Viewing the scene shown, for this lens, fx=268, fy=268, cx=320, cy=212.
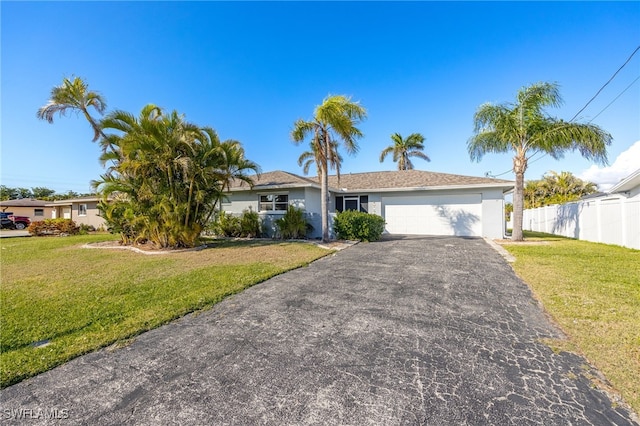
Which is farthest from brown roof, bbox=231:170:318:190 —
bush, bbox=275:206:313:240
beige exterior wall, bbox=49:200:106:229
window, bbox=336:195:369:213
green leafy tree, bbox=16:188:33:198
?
green leafy tree, bbox=16:188:33:198

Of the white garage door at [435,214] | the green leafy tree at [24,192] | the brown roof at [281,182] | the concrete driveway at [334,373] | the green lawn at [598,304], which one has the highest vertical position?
the green leafy tree at [24,192]

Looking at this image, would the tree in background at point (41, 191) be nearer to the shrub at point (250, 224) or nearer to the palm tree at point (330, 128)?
the shrub at point (250, 224)

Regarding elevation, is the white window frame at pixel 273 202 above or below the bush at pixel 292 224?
above

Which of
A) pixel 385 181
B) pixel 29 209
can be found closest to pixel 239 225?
pixel 385 181

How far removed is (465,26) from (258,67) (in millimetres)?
9309

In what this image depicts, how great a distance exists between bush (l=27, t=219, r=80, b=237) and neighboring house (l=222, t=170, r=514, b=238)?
11.2 meters

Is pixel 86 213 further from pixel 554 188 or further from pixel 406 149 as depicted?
pixel 554 188

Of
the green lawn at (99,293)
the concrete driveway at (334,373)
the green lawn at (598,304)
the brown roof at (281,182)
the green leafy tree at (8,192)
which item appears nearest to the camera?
the concrete driveway at (334,373)

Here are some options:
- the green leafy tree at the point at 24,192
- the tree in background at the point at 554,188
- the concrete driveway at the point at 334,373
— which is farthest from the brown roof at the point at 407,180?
the green leafy tree at the point at 24,192

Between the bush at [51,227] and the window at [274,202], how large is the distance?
13716 mm

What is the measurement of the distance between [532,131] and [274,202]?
1314 cm

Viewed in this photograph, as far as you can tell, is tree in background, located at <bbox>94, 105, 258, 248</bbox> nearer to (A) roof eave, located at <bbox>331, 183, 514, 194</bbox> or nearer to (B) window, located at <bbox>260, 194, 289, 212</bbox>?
(B) window, located at <bbox>260, 194, 289, 212</bbox>

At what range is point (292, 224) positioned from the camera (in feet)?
44.2

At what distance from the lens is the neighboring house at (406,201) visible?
14.4 meters
